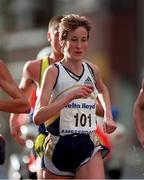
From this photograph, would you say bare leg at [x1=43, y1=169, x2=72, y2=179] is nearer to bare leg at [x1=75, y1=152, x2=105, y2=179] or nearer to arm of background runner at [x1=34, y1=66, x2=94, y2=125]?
bare leg at [x1=75, y1=152, x2=105, y2=179]

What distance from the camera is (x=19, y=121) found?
10594mm

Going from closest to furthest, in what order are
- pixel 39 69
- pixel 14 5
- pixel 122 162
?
pixel 39 69, pixel 122 162, pixel 14 5

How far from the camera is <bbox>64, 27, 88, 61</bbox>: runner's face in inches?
337

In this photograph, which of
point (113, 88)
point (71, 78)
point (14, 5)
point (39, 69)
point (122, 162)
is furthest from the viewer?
point (14, 5)

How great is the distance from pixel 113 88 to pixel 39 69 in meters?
30.3

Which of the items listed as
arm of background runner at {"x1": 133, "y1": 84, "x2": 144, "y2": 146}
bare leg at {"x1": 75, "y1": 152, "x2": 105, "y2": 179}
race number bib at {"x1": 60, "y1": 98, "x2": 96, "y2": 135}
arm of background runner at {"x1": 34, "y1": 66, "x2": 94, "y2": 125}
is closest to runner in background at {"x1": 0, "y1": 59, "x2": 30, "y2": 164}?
arm of background runner at {"x1": 34, "y1": 66, "x2": 94, "y2": 125}

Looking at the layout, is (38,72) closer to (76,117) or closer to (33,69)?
(33,69)

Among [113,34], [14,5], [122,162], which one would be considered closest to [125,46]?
[113,34]

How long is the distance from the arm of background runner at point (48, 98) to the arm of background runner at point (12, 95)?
197mm

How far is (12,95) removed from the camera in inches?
342

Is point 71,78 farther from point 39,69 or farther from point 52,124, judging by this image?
point 39,69

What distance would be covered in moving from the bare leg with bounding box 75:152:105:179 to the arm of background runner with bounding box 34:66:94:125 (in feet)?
1.69

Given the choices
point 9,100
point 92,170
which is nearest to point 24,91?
point 9,100

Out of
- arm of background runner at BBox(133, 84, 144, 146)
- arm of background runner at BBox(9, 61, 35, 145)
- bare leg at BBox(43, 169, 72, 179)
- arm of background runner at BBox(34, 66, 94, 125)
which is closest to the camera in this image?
arm of background runner at BBox(34, 66, 94, 125)
